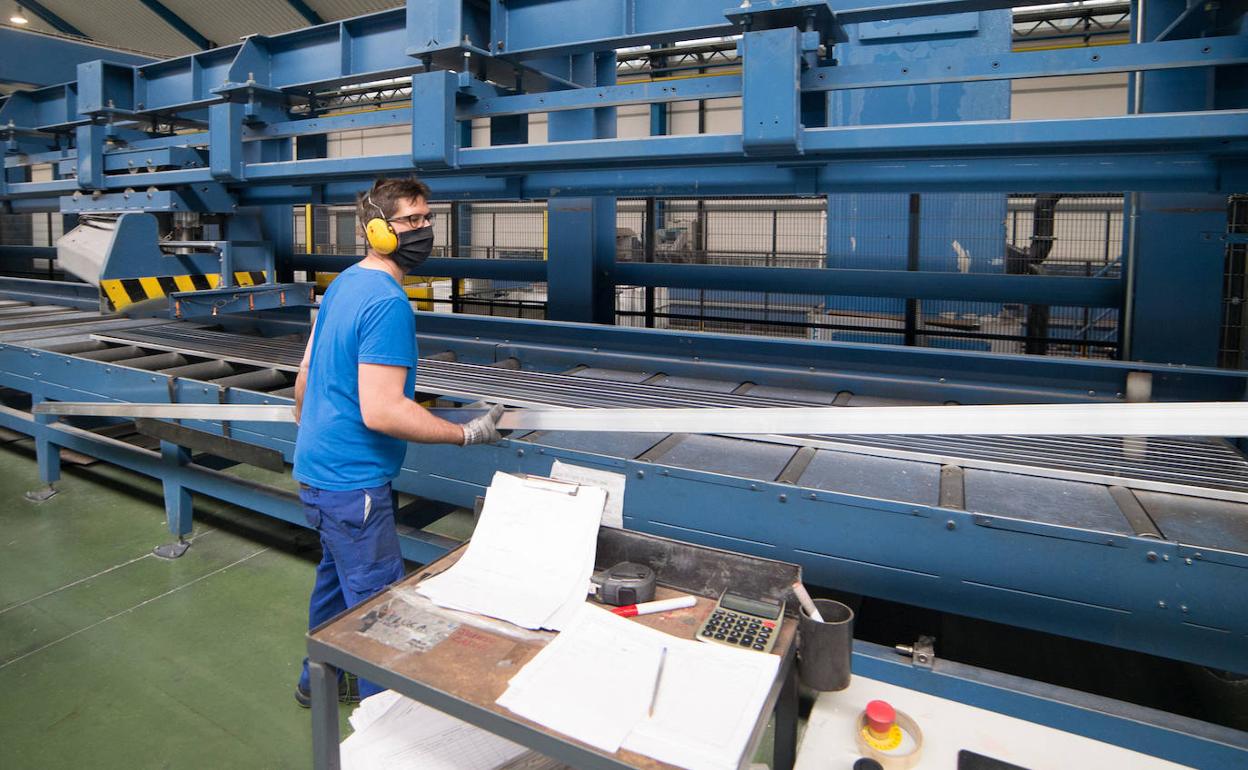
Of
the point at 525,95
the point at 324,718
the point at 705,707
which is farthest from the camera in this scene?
the point at 525,95

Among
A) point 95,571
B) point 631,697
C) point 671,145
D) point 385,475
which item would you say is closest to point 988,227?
point 671,145

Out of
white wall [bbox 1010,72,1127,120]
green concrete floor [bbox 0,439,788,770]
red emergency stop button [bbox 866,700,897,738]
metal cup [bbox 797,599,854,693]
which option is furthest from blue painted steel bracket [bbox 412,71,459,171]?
white wall [bbox 1010,72,1127,120]

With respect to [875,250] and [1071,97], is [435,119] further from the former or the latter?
[1071,97]

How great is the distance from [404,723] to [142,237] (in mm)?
3781

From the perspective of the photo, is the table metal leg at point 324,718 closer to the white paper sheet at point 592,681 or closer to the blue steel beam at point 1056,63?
the white paper sheet at point 592,681

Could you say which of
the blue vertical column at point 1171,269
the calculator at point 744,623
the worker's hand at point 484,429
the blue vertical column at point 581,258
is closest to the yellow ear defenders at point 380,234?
the worker's hand at point 484,429

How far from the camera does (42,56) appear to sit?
5.45m

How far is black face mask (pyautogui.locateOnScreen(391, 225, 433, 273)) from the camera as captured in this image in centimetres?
188

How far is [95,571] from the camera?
3.21 metres

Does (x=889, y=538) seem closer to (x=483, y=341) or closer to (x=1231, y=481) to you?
(x=1231, y=481)

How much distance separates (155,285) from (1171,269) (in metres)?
4.71

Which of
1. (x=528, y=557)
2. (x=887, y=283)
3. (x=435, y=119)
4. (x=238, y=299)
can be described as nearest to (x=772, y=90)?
(x=435, y=119)

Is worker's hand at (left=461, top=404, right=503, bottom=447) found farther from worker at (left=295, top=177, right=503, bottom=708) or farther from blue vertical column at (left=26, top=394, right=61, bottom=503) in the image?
blue vertical column at (left=26, top=394, right=61, bottom=503)

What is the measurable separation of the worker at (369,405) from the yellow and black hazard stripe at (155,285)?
270 cm
